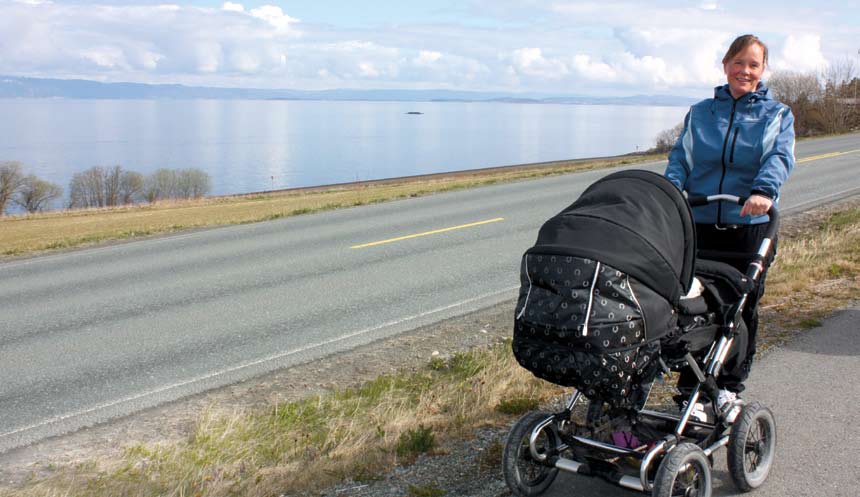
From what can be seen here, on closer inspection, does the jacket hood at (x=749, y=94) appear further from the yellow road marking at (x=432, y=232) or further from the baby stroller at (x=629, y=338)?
the yellow road marking at (x=432, y=232)

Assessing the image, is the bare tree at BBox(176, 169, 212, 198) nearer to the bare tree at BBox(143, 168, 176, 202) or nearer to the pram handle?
the bare tree at BBox(143, 168, 176, 202)

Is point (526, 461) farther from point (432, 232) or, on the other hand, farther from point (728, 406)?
point (432, 232)

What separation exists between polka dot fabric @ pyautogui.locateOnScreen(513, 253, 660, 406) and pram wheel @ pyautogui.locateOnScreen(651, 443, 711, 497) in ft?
1.03

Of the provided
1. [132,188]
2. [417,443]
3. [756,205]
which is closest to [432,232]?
[417,443]

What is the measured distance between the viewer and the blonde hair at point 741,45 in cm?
377

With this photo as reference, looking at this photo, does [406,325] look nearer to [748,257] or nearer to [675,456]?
[748,257]

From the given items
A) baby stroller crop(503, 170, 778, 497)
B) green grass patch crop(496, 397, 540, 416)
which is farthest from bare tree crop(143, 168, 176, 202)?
baby stroller crop(503, 170, 778, 497)

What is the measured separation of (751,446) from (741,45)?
6.36 feet

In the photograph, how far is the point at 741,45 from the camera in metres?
3.79

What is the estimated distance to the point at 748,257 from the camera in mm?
3752

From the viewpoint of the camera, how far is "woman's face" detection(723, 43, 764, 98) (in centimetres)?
373

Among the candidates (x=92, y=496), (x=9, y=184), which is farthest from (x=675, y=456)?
(x=9, y=184)

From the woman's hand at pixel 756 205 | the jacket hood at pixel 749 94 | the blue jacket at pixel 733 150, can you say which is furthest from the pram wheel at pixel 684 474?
the jacket hood at pixel 749 94

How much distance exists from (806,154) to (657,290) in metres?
23.8
